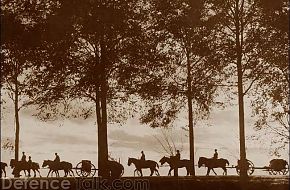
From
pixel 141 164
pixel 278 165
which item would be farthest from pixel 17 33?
pixel 278 165

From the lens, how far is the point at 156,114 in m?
31.7

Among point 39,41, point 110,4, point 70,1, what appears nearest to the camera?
point 39,41

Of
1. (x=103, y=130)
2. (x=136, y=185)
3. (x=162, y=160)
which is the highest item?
(x=103, y=130)

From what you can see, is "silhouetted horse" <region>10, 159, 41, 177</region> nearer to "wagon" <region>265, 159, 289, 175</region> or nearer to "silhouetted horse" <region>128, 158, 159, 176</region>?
"silhouetted horse" <region>128, 158, 159, 176</region>

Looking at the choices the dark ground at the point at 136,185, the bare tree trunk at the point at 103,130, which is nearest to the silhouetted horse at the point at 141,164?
the bare tree trunk at the point at 103,130

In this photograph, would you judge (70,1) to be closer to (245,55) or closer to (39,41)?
(39,41)

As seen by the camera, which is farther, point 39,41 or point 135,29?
point 135,29

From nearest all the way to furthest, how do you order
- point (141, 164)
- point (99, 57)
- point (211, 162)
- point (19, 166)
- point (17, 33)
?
point (17, 33)
point (99, 57)
point (141, 164)
point (211, 162)
point (19, 166)

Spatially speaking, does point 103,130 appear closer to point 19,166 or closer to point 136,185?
point 136,185

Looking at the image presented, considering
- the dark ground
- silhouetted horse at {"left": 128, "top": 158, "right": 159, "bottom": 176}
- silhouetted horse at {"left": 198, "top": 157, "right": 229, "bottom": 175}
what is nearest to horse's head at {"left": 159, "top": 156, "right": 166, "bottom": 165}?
silhouetted horse at {"left": 128, "top": 158, "right": 159, "bottom": 176}

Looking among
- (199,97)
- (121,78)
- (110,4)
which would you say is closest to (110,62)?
(121,78)

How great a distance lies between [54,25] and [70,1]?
5.20 feet

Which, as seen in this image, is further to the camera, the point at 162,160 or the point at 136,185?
the point at 162,160

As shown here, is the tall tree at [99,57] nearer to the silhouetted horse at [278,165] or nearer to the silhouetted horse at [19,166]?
the silhouetted horse at [19,166]
